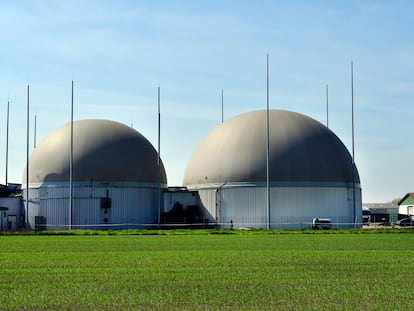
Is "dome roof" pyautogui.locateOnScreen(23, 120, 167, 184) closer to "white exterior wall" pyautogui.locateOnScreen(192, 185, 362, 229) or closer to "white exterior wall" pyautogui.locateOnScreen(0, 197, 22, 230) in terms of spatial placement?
"white exterior wall" pyautogui.locateOnScreen(0, 197, 22, 230)

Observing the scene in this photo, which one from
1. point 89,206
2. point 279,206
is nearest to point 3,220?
point 89,206

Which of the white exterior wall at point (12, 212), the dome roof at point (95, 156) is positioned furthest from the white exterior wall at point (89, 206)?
the white exterior wall at point (12, 212)

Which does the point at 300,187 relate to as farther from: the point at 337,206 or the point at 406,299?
the point at 406,299

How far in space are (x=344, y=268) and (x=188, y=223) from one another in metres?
46.2

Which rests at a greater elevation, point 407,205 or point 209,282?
point 407,205

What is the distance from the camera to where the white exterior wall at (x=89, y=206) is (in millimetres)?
66188

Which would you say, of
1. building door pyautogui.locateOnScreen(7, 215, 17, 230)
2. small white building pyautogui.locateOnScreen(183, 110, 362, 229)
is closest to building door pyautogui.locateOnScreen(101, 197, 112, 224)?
building door pyautogui.locateOnScreen(7, 215, 17, 230)

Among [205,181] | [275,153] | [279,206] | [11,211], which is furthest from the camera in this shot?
[11,211]

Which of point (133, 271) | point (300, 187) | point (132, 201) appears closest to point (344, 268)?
point (133, 271)

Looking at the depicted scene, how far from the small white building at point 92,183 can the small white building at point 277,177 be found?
547cm

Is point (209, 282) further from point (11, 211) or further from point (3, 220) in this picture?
point (11, 211)

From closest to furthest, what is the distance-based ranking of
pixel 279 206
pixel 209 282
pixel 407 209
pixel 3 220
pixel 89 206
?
pixel 209 282 → pixel 279 206 → pixel 89 206 → pixel 3 220 → pixel 407 209

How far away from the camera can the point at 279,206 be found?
2539 inches

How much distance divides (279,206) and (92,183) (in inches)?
628
